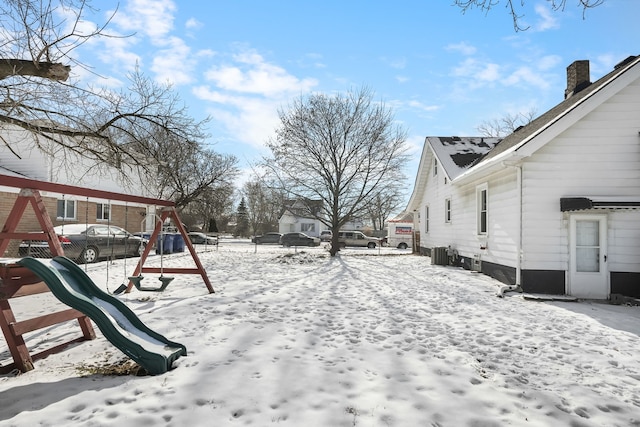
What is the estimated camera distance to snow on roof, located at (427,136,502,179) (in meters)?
14.7

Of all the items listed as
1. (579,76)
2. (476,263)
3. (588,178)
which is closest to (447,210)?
(476,263)

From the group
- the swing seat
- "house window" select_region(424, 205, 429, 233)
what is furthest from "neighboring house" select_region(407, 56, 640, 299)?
"house window" select_region(424, 205, 429, 233)

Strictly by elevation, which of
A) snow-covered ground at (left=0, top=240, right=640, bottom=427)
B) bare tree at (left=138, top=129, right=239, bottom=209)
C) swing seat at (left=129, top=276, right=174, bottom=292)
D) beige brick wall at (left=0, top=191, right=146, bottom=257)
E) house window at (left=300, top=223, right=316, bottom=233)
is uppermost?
bare tree at (left=138, top=129, right=239, bottom=209)

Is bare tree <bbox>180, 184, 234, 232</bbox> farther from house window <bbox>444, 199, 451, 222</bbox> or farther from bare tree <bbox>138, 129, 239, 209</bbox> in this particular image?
house window <bbox>444, 199, 451, 222</bbox>

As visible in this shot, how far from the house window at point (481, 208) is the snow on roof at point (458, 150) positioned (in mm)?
2145

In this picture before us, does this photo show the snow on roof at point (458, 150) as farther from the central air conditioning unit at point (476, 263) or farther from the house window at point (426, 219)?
the house window at point (426, 219)

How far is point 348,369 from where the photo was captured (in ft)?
12.7

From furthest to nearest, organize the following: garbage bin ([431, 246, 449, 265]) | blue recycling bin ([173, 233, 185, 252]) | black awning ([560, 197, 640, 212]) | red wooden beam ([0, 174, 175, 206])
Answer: blue recycling bin ([173, 233, 185, 252]) → garbage bin ([431, 246, 449, 265]) → black awning ([560, 197, 640, 212]) → red wooden beam ([0, 174, 175, 206])

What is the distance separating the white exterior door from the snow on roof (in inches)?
229

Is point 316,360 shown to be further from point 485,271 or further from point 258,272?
point 485,271

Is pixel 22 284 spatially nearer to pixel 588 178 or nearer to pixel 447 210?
pixel 588 178

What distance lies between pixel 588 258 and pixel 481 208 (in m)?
3.75

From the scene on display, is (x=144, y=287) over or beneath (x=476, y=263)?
beneath

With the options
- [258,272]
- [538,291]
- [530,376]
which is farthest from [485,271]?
[530,376]
